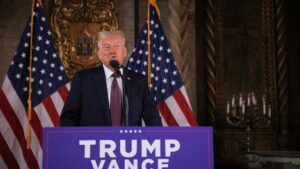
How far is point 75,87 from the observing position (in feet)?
10.4

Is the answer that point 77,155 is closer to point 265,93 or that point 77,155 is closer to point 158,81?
point 158,81

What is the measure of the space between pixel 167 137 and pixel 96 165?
414 mm

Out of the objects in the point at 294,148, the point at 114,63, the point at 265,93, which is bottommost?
the point at 294,148

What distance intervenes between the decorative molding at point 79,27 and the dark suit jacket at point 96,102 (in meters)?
3.80

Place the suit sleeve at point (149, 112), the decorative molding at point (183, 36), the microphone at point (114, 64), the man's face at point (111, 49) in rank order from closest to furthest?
1. the microphone at point (114, 64)
2. the man's face at point (111, 49)
3. the suit sleeve at point (149, 112)
4. the decorative molding at point (183, 36)

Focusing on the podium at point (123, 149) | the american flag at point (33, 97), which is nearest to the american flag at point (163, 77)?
the american flag at point (33, 97)

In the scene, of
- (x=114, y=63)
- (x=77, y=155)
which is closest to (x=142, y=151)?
(x=77, y=155)

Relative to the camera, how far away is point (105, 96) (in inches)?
120

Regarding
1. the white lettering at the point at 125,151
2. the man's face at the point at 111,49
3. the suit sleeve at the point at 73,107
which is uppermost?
the man's face at the point at 111,49

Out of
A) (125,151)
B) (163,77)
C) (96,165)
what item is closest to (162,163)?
(125,151)

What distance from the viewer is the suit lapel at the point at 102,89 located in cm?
302

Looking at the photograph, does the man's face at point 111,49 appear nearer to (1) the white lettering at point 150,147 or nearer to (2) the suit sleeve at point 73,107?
(2) the suit sleeve at point 73,107

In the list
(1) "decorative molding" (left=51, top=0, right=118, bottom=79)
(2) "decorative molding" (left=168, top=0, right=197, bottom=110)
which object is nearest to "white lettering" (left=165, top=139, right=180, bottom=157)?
(2) "decorative molding" (left=168, top=0, right=197, bottom=110)

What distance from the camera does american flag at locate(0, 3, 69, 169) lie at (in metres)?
4.53
